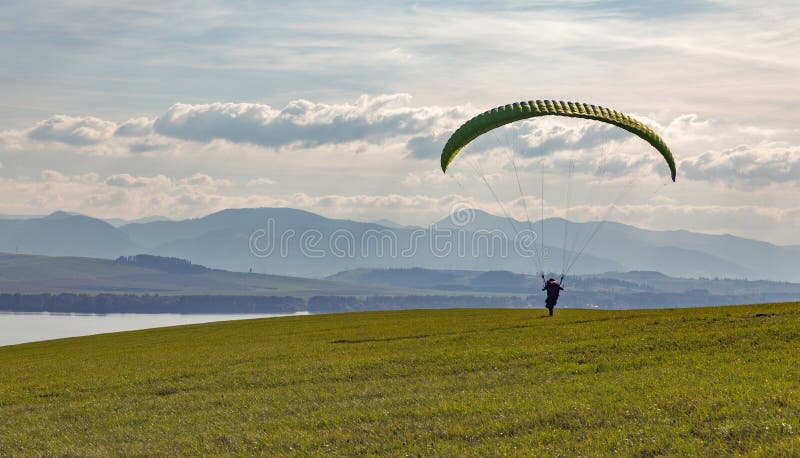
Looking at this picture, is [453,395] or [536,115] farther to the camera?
[536,115]

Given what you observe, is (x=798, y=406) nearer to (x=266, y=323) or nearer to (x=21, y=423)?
(x=21, y=423)

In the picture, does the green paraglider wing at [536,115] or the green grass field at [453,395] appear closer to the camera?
the green grass field at [453,395]

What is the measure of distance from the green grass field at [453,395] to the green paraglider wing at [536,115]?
33.0 feet

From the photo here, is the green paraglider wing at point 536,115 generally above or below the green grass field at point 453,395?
above

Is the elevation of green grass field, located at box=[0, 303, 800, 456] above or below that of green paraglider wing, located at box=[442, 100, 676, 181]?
below

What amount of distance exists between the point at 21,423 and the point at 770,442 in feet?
74.9

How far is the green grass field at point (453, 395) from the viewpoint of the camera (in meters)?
17.4

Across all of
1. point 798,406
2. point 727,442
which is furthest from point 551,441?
point 798,406

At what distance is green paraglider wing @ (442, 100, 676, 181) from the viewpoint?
123 feet

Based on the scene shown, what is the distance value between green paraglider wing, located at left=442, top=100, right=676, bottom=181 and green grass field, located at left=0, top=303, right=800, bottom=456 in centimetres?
1005

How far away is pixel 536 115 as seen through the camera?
37.3m

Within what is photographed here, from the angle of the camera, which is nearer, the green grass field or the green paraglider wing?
the green grass field

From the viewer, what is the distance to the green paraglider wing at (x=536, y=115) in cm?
3750

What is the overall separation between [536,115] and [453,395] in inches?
734
